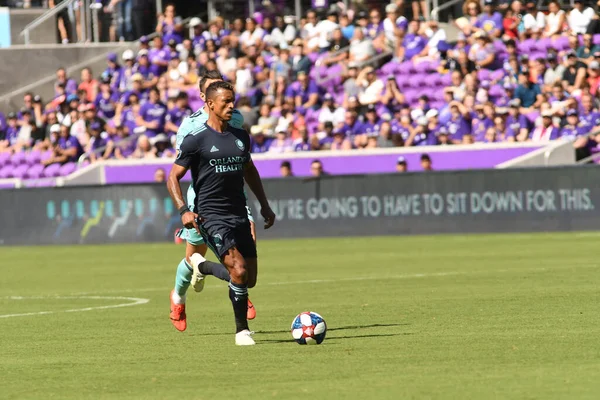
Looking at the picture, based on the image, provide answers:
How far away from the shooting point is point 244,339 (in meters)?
10.8

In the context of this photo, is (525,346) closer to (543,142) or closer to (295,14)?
(543,142)

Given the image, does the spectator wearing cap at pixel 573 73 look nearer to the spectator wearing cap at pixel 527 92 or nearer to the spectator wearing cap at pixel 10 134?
the spectator wearing cap at pixel 527 92

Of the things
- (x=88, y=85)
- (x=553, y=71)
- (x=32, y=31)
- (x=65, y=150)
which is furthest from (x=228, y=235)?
(x=32, y=31)

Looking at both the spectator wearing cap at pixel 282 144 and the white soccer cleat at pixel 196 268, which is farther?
the spectator wearing cap at pixel 282 144

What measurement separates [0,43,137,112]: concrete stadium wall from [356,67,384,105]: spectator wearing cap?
1103 centimetres

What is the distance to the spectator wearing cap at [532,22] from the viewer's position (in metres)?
30.7

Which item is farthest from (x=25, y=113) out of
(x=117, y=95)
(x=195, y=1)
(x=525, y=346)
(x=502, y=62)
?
(x=525, y=346)

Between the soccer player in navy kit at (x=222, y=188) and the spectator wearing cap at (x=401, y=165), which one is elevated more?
the soccer player in navy kit at (x=222, y=188)

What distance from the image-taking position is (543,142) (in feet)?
90.2

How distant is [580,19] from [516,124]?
3617 millimetres

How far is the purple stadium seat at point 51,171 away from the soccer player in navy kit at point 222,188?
24.8m

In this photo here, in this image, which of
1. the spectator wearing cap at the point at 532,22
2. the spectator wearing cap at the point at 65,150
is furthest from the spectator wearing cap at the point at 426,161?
the spectator wearing cap at the point at 65,150

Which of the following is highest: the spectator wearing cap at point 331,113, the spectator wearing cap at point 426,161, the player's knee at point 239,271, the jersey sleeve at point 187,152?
the jersey sleeve at point 187,152

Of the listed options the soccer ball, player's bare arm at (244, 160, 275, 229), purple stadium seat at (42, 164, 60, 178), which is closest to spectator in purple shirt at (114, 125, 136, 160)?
purple stadium seat at (42, 164, 60, 178)
